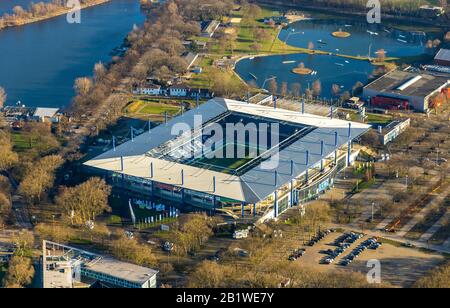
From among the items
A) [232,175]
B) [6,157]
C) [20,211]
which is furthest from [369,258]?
[6,157]

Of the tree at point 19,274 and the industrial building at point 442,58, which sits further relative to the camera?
the industrial building at point 442,58

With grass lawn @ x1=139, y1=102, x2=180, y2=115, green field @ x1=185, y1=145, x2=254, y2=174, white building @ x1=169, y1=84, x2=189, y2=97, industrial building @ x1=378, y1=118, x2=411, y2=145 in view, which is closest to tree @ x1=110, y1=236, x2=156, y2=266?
green field @ x1=185, y1=145, x2=254, y2=174

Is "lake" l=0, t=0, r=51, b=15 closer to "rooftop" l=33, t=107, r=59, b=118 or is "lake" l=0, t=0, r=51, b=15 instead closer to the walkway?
"rooftop" l=33, t=107, r=59, b=118

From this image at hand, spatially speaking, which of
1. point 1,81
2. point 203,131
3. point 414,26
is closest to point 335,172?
point 203,131

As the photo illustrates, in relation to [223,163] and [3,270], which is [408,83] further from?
[3,270]

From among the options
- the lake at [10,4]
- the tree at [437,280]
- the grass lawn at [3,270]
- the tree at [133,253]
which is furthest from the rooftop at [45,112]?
the lake at [10,4]

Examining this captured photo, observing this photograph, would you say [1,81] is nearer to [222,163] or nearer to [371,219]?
[222,163]

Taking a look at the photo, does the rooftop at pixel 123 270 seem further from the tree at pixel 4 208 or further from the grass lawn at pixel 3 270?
the tree at pixel 4 208
